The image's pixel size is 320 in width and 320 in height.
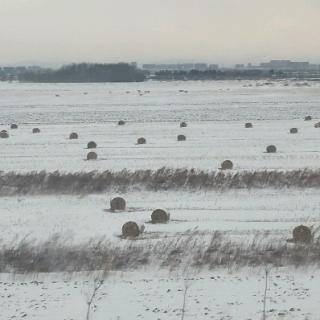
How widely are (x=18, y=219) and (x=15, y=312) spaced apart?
270 inches

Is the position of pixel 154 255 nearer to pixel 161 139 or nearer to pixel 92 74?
pixel 161 139

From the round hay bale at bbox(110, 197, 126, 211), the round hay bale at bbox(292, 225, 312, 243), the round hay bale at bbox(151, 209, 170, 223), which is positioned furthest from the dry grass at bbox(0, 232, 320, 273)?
A: the round hay bale at bbox(110, 197, 126, 211)

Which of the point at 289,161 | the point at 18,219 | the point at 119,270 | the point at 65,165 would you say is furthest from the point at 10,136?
the point at 119,270

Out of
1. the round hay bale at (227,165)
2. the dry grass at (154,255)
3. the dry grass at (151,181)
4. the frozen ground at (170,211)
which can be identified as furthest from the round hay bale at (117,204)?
the round hay bale at (227,165)

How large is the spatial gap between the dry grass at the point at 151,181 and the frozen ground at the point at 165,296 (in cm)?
876

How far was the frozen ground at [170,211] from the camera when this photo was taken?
1505 cm

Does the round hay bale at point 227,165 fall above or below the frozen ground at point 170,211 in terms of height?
above

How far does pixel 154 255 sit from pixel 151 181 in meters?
8.39

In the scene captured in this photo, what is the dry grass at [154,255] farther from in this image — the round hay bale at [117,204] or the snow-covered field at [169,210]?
the round hay bale at [117,204]

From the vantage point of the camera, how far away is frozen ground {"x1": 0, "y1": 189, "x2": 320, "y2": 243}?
49.4 feet

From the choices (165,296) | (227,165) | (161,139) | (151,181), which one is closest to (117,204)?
(151,181)

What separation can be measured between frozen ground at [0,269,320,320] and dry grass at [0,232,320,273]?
46 centimetres

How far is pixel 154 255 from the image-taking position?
41.9 ft

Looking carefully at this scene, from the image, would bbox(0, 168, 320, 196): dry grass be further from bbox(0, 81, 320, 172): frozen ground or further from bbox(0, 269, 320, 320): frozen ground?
bbox(0, 269, 320, 320): frozen ground
